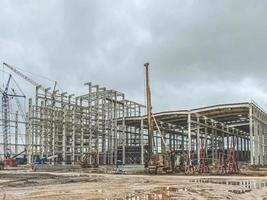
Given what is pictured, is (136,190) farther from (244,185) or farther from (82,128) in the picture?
(82,128)

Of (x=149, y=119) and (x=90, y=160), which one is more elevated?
(x=149, y=119)

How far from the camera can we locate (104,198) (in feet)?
57.9

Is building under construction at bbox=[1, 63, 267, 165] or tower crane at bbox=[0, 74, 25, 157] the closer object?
building under construction at bbox=[1, 63, 267, 165]

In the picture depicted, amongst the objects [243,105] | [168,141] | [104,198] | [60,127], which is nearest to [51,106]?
[60,127]

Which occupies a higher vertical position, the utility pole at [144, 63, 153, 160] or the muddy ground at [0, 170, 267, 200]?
the utility pole at [144, 63, 153, 160]

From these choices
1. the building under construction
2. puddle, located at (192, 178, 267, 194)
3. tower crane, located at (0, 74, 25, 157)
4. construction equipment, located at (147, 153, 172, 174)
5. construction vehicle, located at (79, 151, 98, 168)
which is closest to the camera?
puddle, located at (192, 178, 267, 194)

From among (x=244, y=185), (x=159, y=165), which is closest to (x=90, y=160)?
(x=159, y=165)

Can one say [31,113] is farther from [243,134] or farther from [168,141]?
[243,134]

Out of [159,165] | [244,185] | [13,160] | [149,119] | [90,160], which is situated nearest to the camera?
[244,185]

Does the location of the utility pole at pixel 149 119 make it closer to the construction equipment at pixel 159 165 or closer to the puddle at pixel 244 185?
the construction equipment at pixel 159 165

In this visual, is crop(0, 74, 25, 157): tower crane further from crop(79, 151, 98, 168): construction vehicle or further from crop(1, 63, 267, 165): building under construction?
crop(79, 151, 98, 168): construction vehicle

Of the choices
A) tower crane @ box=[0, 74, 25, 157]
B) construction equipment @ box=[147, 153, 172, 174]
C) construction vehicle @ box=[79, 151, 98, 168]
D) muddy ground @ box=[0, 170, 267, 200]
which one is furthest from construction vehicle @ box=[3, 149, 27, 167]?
muddy ground @ box=[0, 170, 267, 200]

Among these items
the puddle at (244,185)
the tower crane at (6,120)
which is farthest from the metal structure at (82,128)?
the puddle at (244,185)

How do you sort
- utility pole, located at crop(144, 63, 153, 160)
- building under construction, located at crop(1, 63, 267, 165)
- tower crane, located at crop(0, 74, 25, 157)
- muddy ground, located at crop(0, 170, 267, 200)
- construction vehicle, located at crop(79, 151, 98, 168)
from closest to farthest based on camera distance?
muddy ground, located at crop(0, 170, 267, 200), utility pole, located at crop(144, 63, 153, 160), construction vehicle, located at crop(79, 151, 98, 168), building under construction, located at crop(1, 63, 267, 165), tower crane, located at crop(0, 74, 25, 157)
